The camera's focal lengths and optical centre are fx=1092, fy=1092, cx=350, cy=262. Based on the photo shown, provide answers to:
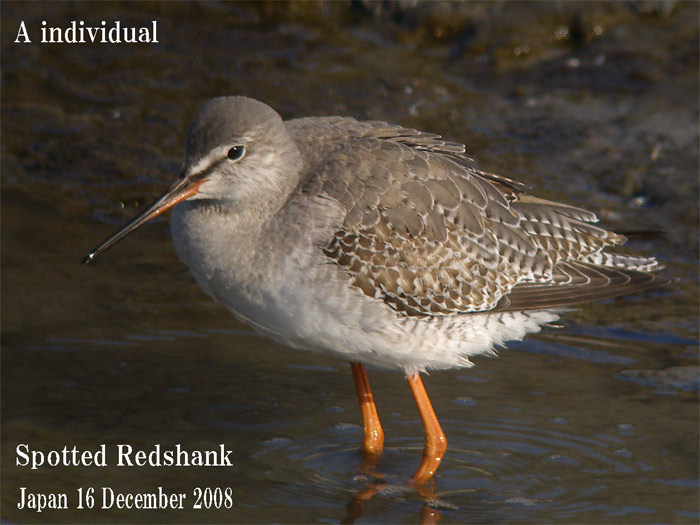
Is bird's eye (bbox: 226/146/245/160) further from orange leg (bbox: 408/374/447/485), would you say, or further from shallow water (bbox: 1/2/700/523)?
shallow water (bbox: 1/2/700/523)

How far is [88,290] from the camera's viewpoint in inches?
362

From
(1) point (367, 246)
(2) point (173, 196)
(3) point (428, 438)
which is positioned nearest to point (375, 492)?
(3) point (428, 438)

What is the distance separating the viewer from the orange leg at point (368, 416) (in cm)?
746

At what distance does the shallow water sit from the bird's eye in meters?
2.06

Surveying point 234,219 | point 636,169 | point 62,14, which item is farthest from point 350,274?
point 62,14

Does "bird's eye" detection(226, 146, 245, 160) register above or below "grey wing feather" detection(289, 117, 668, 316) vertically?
above

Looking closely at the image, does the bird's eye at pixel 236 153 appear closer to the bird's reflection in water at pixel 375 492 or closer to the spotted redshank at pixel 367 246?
the spotted redshank at pixel 367 246

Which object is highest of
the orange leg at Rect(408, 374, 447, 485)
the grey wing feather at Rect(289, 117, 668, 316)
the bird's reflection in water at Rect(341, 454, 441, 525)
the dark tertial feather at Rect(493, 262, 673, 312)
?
the grey wing feather at Rect(289, 117, 668, 316)

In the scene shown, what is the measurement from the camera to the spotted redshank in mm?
6605

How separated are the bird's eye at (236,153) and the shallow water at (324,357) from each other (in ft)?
6.75

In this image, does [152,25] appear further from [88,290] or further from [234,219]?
[234,219]

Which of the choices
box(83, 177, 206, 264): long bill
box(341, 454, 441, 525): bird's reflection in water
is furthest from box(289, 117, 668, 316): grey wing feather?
box(341, 454, 441, 525): bird's reflection in water

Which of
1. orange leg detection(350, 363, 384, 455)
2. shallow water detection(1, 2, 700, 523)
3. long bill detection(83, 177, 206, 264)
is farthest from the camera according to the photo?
orange leg detection(350, 363, 384, 455)

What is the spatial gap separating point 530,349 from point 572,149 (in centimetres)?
328
